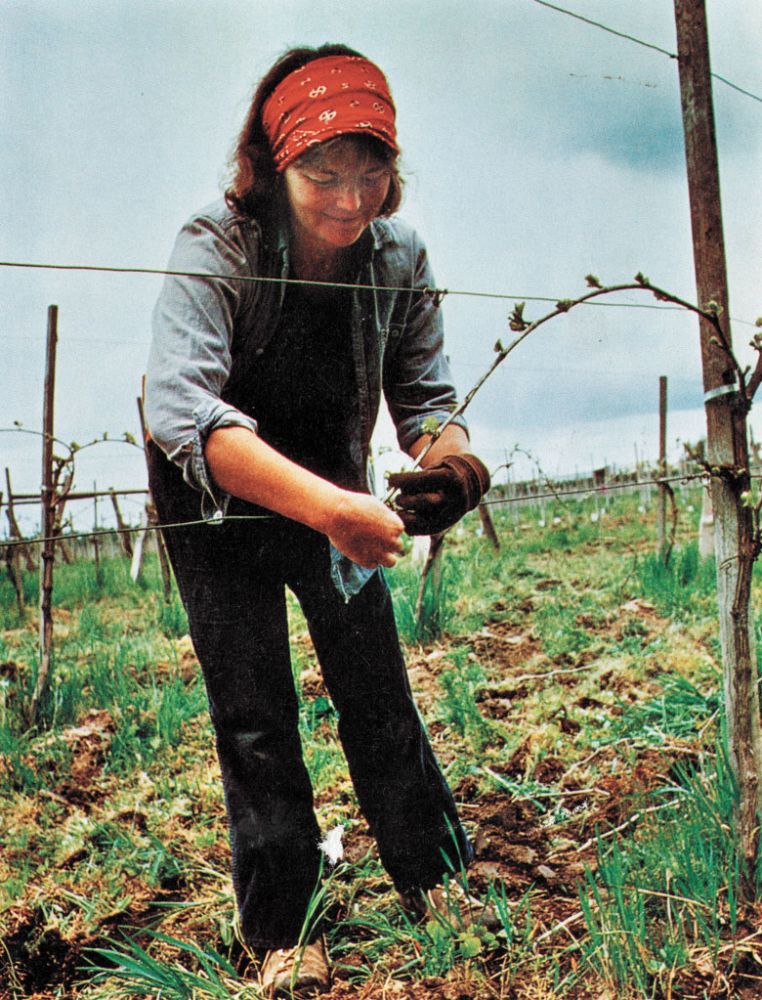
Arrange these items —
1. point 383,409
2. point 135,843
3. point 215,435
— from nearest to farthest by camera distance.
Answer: point 215,435 < point 383,409 < point 135,843

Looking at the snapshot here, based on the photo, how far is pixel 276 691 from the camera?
1.85 m

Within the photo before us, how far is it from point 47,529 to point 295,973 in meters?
2.18

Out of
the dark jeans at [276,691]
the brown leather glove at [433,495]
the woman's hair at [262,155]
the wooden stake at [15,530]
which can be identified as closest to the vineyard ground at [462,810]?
the dark jeans at [276,691]

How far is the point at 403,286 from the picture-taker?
1960 mm

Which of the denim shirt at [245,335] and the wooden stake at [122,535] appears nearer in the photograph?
the denim shirt at [245,335]

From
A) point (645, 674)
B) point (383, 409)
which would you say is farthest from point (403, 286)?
point (645, 674)

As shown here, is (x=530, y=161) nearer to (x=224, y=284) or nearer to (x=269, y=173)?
(x=269, y=173)

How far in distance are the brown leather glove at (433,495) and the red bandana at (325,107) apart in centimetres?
65

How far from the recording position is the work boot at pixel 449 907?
1.86 meters

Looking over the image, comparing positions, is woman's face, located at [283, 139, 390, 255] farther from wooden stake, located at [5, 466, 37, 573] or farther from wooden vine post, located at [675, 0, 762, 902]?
wooden stake, located at [5, 466, 37, 573]

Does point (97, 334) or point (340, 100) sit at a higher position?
point (340, 100)

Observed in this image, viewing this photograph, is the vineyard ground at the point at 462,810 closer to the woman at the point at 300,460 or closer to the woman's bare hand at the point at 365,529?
the woman at the point at 300,460

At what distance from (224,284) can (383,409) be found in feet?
1.73

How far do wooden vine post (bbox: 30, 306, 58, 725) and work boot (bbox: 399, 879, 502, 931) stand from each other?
1517mm
